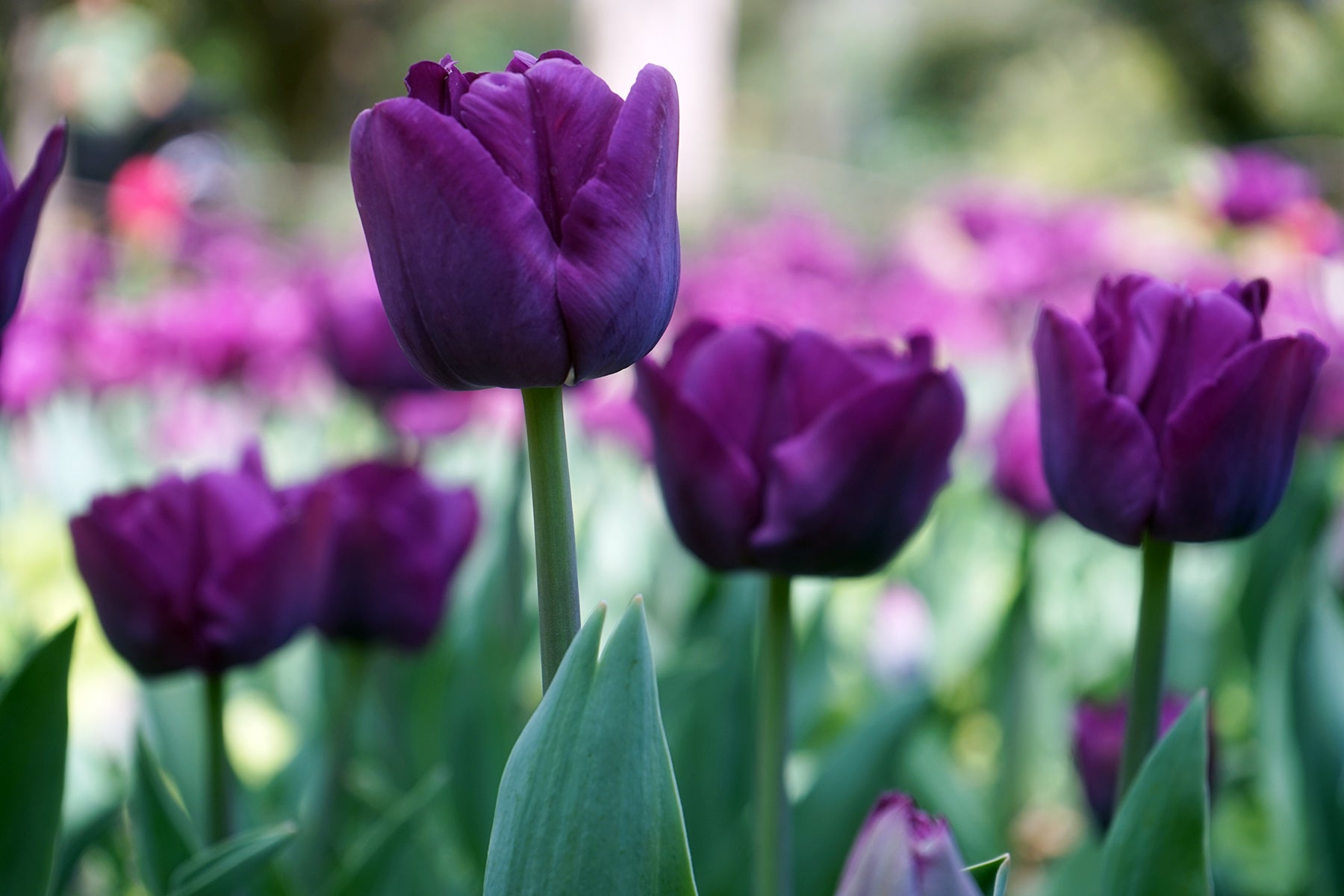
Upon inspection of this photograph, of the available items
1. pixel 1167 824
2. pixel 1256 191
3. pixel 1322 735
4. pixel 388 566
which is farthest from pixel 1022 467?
pixel 1256 191

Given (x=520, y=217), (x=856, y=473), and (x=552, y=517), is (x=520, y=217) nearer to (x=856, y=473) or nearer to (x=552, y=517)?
(x=552, y=517)

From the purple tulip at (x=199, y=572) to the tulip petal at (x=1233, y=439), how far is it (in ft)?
1.45

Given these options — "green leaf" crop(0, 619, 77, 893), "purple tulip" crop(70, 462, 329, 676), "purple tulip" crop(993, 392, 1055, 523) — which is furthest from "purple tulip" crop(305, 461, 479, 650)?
"purple tulip" crop(993, 392, 1055, 523)

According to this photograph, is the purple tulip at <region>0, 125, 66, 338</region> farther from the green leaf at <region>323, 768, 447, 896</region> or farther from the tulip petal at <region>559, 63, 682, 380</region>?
the green leaf at <region>323, 768, 447, 896</region>

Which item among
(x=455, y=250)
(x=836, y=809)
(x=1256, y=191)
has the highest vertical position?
(x=1256, y=191)

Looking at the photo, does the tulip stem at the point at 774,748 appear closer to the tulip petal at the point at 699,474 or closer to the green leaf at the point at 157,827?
the tulip petal at the point at 699,474

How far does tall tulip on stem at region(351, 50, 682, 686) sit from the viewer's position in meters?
0.37

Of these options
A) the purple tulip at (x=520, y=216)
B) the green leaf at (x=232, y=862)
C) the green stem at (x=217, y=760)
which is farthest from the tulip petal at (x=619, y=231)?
the green stem at (x=217, y=760)

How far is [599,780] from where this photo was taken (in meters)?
0.38

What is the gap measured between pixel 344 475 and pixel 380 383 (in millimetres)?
508

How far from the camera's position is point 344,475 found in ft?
2.97

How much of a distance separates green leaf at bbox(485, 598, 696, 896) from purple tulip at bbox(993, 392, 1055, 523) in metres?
0.89

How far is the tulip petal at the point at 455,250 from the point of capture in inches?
14.4

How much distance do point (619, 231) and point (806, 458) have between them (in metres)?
0.19
